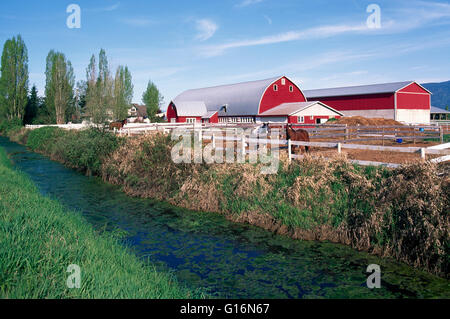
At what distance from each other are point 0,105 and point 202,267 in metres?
56.7

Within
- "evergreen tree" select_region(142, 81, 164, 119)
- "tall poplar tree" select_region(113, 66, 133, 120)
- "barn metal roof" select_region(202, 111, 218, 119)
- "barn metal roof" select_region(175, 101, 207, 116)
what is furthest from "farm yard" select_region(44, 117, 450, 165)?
"evergreen tree" select_region(142, 81, 164, 119)

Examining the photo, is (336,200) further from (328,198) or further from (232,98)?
(232,98)

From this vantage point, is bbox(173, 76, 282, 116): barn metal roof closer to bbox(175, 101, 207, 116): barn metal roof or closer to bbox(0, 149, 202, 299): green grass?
bbox(175, 101, 207, 116): barn metal roof

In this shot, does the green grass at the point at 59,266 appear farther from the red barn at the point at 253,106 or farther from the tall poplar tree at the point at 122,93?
the tall poplar tree at the point at 122,93

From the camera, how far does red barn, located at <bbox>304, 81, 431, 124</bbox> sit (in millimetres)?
50000

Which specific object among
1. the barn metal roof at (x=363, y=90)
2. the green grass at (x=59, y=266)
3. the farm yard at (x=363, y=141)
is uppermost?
the barn metal roof at (x=363, y=90)

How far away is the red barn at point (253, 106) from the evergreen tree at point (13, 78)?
67.7 ft

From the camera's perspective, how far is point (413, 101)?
5172 centimetres

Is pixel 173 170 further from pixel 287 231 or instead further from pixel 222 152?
pixel 287 231

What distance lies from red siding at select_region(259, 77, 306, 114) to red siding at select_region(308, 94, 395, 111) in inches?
288

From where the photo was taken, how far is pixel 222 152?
571 inches

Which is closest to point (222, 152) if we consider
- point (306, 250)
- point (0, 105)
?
point (306, 250)

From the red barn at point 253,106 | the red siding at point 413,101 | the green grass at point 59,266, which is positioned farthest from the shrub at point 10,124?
the green grass at point 59,266

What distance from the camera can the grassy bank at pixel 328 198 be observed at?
25.4 ft
